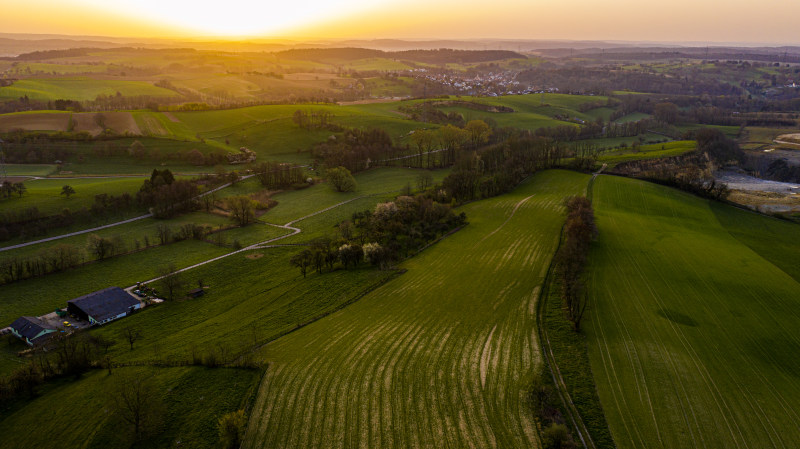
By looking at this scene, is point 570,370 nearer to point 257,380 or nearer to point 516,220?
→ point 257,380

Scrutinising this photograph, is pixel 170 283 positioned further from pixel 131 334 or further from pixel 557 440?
pixel 557 440

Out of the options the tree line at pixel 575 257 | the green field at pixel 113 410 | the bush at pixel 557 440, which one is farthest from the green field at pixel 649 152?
the green field at pixel 113 410

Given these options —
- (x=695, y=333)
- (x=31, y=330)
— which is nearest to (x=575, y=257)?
(x=695, y=333)

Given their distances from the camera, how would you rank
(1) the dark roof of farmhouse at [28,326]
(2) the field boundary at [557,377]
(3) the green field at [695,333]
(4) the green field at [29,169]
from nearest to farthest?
(2) the field boundary at [557,377], (3) the green field at [695,333], (1) the dark roof of farmhouse at [28,326], (4) the green field at [29,169]

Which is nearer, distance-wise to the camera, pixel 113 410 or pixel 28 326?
pixel 113 410

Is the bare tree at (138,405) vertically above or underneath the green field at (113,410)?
above

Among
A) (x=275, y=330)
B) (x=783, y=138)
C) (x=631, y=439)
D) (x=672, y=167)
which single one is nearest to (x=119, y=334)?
(x=275, y=330)

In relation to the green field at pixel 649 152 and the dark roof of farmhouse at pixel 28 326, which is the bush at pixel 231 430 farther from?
the green field at pixel 649 152
